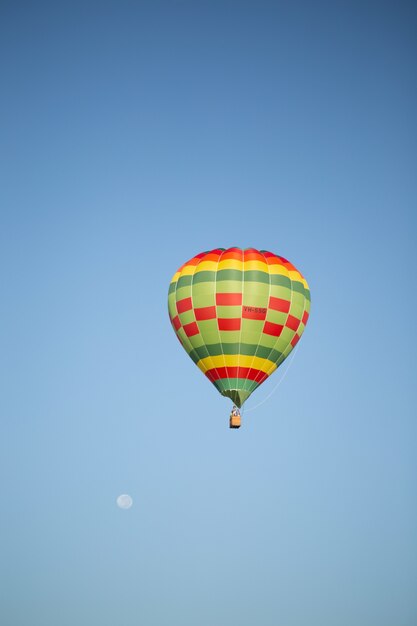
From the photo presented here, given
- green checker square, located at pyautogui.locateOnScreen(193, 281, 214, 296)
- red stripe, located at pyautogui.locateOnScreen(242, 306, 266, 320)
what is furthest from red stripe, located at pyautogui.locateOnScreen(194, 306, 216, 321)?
red stripe, located at pyautogui.locateOnScreen(242, 306, 266, 320)

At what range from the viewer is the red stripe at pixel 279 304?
96.5ft

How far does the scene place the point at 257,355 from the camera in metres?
29.5

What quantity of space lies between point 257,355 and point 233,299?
8.21ft

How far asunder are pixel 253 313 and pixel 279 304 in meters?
1.21

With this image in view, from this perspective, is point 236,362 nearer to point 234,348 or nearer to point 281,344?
point 234,348

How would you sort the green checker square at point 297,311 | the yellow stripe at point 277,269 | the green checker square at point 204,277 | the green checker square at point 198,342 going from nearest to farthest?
the green checker square at point 204,277, the green checker square at point 198,342, the yellow stripe at point 277,269, the green checker square at point 297,311

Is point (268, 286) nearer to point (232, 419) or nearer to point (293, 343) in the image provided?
point (293, 343)

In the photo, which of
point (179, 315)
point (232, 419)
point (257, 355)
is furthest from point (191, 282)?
point (232, 419)

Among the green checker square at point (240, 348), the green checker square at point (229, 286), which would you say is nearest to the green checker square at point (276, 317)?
the green checker square at point (240, 348)

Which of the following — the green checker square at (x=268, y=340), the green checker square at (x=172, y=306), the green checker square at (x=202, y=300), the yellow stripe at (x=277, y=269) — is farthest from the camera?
the green checker square at (x=172, y=306)

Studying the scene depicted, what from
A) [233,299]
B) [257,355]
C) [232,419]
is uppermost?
[233,299]

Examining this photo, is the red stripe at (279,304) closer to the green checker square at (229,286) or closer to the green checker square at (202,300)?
the green checker square at (229,286)

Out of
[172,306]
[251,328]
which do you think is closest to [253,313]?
[251,328]

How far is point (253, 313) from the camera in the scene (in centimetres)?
2917
